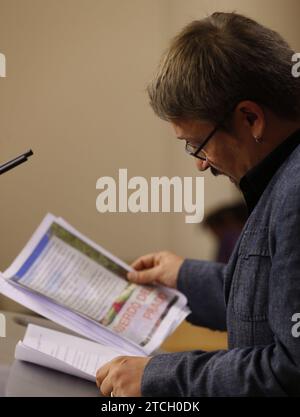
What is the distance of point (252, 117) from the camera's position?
0.85m

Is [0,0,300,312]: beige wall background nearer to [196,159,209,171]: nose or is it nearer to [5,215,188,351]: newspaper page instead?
[5,215,188,351]: newspaper page

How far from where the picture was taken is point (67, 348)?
94 centimetres

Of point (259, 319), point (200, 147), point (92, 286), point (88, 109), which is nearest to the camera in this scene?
point (259, 319)

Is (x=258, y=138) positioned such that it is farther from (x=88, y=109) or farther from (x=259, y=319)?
(x=88, y=109)

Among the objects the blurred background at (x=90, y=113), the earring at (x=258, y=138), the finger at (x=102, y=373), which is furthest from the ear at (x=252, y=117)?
the blurred background at (x=90, y=113)

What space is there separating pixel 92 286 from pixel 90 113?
1.32 m

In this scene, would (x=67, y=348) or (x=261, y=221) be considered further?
(x=67, y=348)

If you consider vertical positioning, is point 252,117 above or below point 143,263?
above

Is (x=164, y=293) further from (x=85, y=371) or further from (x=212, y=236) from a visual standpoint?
(x=212, y=236)

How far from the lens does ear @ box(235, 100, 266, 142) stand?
33.1 inches

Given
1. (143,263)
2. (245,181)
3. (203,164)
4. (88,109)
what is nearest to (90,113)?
(88,109)

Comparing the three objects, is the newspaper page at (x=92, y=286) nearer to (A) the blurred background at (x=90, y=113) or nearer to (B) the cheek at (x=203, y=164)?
(B) the cheek at (x=203, y=164)
